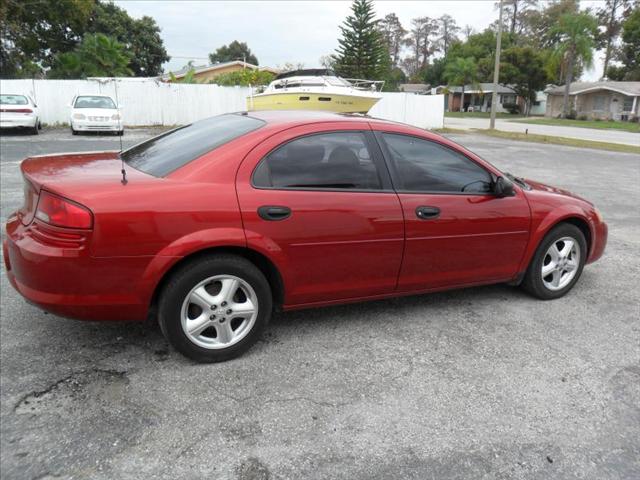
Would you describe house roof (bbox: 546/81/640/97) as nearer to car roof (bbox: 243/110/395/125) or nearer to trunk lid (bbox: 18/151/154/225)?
car roof (bbox: 243/110/395/125)

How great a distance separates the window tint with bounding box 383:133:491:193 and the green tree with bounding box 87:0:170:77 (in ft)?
139

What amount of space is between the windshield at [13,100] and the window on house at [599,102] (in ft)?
179

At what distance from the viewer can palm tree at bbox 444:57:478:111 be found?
67562 mm

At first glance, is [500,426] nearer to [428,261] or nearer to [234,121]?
[428,261]

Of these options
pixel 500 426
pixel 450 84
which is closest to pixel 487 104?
pixel 450 84

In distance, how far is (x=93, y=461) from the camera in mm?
2418

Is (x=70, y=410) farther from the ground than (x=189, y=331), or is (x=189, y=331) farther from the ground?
(x=189, y=331)

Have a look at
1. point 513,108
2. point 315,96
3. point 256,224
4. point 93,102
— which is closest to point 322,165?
point 256,224

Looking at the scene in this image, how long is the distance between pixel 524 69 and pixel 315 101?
51.3 meters

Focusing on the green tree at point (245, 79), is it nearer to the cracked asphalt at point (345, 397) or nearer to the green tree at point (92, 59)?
the green tree at point (92, 59)

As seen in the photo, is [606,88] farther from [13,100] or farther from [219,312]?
[219,312]

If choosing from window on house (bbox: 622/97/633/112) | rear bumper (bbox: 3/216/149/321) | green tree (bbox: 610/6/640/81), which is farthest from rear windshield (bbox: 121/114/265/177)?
green tree (bbox: 610/6/640/81)

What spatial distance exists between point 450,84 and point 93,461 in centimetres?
7423

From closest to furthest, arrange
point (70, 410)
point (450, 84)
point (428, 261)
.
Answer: point (70, 410), point (428, 261), point (450, 84)
